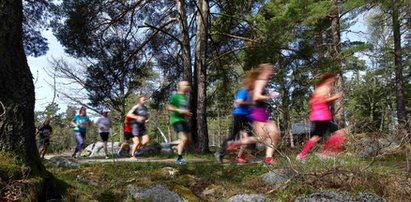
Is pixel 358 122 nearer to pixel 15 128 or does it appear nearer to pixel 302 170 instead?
pixel 302 170

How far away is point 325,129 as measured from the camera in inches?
231

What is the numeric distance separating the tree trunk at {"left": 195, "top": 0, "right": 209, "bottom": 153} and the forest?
0.04 m

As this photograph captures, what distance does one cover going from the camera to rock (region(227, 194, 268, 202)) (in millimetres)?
4559

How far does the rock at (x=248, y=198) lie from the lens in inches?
179

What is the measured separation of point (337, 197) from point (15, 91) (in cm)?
395

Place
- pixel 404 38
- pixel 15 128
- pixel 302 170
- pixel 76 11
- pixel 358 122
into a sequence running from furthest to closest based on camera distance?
pixel 404 38, pixel 76 11, pixel 358 122, pixel 302 170, pixel 15 128

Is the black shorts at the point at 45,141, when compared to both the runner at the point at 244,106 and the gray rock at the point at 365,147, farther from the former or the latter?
the gray rock at the point at 365,147

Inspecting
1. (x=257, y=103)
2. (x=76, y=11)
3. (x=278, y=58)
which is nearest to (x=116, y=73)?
(x=76, y=11)

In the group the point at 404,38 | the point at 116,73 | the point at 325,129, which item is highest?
the point at 404,38

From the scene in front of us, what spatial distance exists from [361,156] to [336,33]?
11558 mm

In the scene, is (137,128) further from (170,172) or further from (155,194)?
(155,194)

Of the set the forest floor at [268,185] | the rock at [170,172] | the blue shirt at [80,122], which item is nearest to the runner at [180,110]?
the rock at [170,172]

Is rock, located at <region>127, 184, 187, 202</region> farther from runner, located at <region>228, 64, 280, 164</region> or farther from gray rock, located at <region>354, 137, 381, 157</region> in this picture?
gray rock, located at <region>354, 137, 381, 157</region>

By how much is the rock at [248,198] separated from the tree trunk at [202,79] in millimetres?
7060
